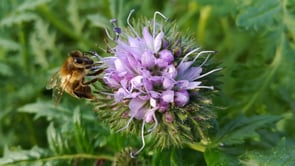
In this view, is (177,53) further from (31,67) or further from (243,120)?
(31,67)

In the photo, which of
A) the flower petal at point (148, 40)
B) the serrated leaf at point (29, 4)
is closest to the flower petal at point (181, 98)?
the flower petal at point (148, 40)

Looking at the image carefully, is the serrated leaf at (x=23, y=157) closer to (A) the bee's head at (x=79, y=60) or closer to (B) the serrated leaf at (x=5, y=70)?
(A) the bee's head at (x=79, y=60)

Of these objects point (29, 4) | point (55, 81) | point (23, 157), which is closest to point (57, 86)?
point (55, 81)

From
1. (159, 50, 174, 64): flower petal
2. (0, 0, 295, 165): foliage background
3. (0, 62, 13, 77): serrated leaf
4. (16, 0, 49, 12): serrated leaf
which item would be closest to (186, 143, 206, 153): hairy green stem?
(0, 0, 295, 165): foliage background

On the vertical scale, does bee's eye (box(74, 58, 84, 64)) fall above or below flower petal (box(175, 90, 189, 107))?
above

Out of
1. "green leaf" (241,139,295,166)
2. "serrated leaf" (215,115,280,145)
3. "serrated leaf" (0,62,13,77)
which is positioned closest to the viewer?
"green leaf" (241,139,295,166)

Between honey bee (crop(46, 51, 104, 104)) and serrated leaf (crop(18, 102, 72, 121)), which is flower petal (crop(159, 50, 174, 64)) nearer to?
honey bee (crop(46, 51, 104, 104))

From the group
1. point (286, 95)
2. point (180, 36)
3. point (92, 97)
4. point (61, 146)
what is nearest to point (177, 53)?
point (180, 36)

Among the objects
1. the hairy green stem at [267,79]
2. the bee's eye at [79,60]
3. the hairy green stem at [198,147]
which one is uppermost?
the bee's eye at [79,60]
